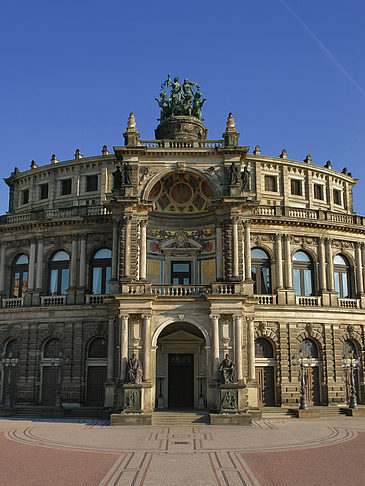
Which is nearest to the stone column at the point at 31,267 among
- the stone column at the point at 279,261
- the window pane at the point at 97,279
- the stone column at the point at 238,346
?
the window pane at the point at 97,279

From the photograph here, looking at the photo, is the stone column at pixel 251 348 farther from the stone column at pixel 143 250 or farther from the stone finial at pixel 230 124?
the stone finial at pixel 230 124

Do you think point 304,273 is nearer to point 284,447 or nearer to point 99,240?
point 99,240

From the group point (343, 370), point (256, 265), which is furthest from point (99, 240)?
point (343, 370)

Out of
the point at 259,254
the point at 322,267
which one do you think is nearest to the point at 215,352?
the point at 259,254

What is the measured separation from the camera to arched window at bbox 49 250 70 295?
44.1m

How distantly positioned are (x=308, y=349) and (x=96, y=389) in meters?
17.0

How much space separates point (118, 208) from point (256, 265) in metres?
12.4

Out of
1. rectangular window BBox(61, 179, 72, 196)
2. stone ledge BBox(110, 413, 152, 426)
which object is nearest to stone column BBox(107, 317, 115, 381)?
stone ledge BBox(110, 413, 152, 426)

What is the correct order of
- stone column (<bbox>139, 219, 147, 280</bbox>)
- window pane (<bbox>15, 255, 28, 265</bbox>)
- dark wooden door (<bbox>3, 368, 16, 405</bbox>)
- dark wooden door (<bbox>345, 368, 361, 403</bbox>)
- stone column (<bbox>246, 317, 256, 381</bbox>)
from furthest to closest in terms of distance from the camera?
1. window pane (<bbox>15, 255, 28, 265</bbox>)
2. dark wooden door (<bbox>3, 368, 16, 405</bbox>)
3. dark wooden door (<bbox>345, 368, 361, 403</bbox>)
4. stone column (<bbox>139, 219, 147, 280</bbox>)
5. stone column (<bbox>246, 317, 256, 381</bbox>)

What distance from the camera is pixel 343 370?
139 ft

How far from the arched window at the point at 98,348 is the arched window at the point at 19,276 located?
8.00 meters

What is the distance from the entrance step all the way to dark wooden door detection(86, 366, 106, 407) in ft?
28.3

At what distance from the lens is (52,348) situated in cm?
4278

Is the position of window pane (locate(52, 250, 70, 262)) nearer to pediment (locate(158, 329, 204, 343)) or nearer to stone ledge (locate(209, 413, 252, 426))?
pediment (locate(158, 329, 204, 343))
